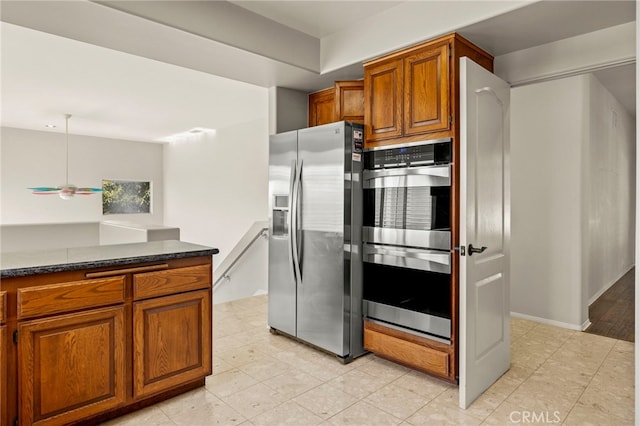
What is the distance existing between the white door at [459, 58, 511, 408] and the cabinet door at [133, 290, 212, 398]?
1600mm

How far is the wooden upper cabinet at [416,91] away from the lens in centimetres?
259

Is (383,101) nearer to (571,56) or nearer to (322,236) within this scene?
(322,236)

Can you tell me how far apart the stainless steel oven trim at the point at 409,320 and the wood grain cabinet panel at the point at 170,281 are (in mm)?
1274

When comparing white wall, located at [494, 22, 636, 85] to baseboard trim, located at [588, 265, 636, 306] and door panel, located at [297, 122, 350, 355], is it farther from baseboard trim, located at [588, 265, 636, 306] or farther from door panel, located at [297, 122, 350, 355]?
baseboard trim, located at [588, 265, 636, 306]

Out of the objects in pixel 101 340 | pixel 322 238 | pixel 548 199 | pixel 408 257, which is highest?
pixel 548 199

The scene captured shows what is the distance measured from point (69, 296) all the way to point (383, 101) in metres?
2.36

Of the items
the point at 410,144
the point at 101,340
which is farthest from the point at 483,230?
the point at 101,340

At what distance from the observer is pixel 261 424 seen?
2.21 metres

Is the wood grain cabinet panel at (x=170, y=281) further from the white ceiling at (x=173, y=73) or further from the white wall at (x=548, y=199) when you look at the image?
the white wall at (x=548, y=199)

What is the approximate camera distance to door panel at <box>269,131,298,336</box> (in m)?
3.42

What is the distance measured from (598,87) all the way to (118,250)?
4.96 meters

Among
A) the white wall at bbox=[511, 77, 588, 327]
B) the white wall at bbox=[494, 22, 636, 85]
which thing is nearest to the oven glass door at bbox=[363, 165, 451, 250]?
the white wall at bbox=[494, 22, 636, 85]

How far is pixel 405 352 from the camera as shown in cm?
283

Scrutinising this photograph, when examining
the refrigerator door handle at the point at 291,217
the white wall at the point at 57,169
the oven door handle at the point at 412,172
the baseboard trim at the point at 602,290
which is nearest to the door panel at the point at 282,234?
the refrigerator door handle at the point at 291,217
